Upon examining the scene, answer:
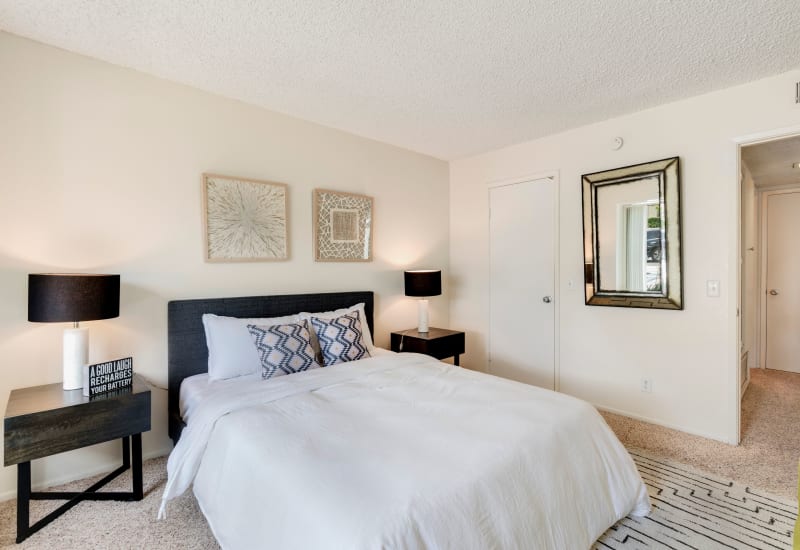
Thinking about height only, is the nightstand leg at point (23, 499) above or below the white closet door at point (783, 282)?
below

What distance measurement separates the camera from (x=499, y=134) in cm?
361

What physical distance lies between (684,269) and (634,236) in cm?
43

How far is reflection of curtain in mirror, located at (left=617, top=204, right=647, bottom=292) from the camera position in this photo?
3.11 m

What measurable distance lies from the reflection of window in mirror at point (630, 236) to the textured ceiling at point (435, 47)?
0.67 m

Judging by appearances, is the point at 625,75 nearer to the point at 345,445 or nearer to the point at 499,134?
the point at 499,134

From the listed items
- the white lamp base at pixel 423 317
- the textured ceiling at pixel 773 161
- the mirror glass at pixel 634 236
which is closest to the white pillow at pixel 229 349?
the white lamp base at pixel 423 317

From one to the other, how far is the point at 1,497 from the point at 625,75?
4400 mm

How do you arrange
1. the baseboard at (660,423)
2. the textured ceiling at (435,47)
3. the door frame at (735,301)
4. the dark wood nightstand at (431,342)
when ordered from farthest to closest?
the dark wood nightstand at (431,342) → the baseboard at (660,423) → the door frame at (735,301) → the textured ceiling at (435,47)

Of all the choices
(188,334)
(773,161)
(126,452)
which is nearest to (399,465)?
(188,334)

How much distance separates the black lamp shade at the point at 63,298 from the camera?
1.92 metres

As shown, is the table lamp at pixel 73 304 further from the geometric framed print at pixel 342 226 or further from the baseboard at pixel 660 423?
the baseboard at pixel 660 423

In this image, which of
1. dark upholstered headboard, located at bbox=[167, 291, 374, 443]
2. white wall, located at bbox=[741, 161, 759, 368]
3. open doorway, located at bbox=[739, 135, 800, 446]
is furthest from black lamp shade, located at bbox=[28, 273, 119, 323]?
open doorway, located at bbox=[739, 135, 800, 446]

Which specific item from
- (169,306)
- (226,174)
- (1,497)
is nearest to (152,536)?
(1,497)

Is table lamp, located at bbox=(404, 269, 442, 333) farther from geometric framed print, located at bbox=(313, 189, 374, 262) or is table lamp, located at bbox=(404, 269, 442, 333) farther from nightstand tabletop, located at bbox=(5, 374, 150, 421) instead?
nightstand tabletop, located at bbox=(5, 374, 150, 421)
